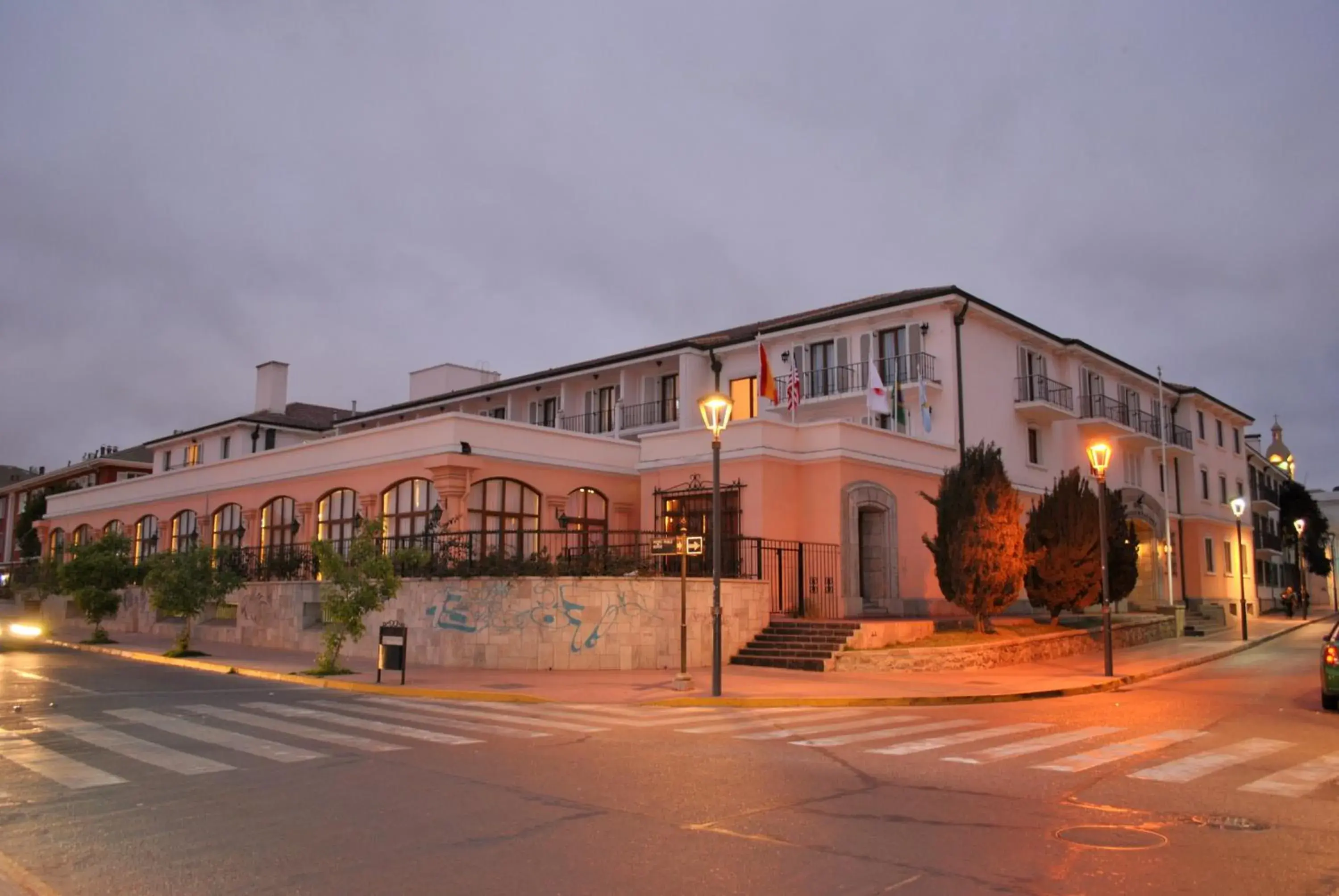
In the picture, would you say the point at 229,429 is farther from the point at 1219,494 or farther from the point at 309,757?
the point at 1219,494

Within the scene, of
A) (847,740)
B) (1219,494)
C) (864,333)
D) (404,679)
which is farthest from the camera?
(1219,494)

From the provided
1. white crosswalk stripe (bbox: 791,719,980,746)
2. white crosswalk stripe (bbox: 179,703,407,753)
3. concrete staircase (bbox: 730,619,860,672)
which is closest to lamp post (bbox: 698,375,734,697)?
concrete staircase (bbox: 730,619,860,672)

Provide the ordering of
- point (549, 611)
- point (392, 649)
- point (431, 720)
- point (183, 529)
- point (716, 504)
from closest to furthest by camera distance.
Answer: point (431, 720) → point (716, 504) → point (392, 649) → point (549, 611) → point (183, 529)

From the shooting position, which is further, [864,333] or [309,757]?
[864,333]

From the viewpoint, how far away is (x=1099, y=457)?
70.2ft

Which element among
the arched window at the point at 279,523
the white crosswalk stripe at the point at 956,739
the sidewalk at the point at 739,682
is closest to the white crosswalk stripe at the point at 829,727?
the white crosswalk stripe at the point at 956,739

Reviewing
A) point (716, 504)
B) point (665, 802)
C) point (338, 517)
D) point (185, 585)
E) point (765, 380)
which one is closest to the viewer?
point (665, 802)

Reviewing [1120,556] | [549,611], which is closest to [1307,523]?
[1120,556]

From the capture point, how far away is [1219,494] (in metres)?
50.5

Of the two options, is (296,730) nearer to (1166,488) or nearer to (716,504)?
(716,504)

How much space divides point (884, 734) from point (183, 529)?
34.7 m

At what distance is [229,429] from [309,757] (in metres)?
46.3

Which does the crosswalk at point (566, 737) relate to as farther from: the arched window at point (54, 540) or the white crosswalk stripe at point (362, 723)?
the arched window at point (54, 540)

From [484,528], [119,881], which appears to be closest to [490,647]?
[484,528]
